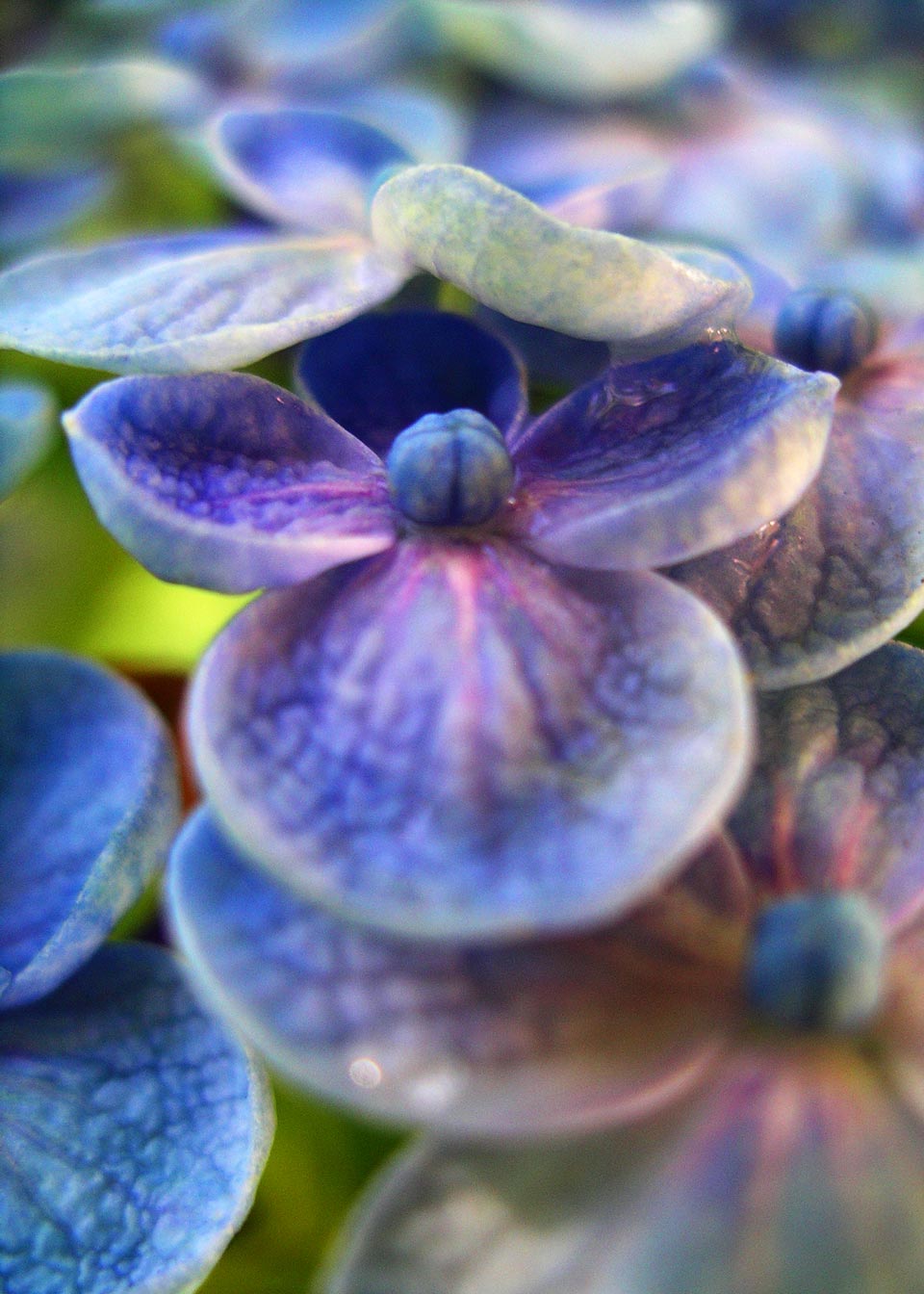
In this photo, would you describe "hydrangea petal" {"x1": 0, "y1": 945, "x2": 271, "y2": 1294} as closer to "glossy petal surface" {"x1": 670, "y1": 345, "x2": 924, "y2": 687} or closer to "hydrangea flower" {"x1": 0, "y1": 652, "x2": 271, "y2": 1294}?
"hydrangea flower" {"x1": 0, "y1": 652, "x2": 271, "y2": 1294}

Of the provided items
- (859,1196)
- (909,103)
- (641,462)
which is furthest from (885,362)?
(909,103)

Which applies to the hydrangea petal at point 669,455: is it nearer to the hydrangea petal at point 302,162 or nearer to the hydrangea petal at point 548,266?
the hydrangea petal at point 548,266

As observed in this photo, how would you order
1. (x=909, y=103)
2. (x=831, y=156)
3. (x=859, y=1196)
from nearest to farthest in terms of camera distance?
(x=859, y=1196) → (x=831, y=156) → (x=909, y=103)

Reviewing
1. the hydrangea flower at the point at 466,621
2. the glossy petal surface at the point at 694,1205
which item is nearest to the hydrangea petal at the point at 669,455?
the hydrangea flower at the point at 466,621

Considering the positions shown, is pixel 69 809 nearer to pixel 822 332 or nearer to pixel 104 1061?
pixel 104 1061

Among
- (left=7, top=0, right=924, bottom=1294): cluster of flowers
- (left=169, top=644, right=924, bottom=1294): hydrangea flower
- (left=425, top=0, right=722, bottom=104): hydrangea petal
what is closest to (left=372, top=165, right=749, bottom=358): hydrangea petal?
(left=7, top=0, right=924, bottom=1294): cluster of flowers

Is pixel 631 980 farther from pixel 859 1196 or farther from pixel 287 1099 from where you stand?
pixel 287 1099
